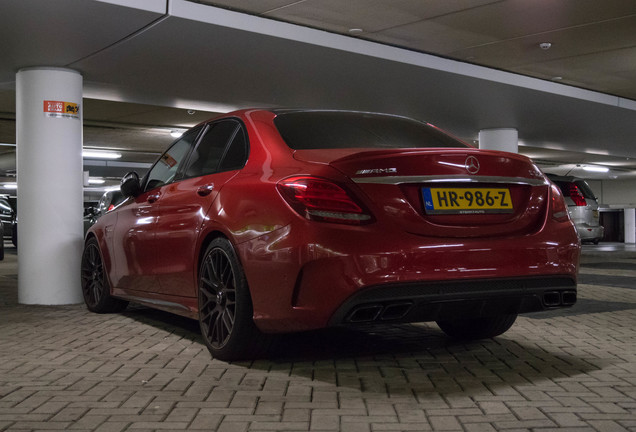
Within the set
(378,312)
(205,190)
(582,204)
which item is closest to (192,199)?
(205,190)

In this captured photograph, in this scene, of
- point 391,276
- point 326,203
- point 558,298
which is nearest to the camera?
point 391,276

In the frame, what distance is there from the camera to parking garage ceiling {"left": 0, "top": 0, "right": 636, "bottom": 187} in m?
7.61

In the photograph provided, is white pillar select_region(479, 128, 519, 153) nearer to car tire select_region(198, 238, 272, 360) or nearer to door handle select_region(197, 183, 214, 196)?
door handle select_region(197, 183, 214, 196)

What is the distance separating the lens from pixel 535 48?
9945 mm

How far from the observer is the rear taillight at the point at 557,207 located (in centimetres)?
418

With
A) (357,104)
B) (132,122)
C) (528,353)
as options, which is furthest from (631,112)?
(528,353)

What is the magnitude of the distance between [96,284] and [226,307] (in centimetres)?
308

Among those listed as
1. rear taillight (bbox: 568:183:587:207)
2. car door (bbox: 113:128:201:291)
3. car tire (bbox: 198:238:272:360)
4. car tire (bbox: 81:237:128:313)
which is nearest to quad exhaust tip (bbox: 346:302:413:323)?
car tire (bbox: 198:238:272:360)

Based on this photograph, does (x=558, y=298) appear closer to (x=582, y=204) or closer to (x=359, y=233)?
(x=359, y=233)

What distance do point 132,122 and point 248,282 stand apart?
1374cm

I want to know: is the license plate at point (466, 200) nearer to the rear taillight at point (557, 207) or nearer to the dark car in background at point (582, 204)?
the rear taillight at point (557, 207)

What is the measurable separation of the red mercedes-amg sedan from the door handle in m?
0.03

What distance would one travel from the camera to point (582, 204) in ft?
60.9

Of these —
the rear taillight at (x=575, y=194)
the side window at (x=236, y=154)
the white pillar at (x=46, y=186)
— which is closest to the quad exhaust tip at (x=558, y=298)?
the side window at (x=236, y=154)
